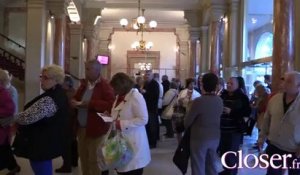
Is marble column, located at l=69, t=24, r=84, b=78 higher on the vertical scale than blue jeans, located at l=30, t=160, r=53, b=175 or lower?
higher

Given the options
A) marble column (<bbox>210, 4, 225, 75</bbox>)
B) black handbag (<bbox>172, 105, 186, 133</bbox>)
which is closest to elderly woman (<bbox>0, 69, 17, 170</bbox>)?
black handbag (<bbox>172, 105, 186, 133</bbox>)

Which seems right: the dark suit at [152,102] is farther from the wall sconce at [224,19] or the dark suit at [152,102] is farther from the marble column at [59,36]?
the wall sconce at [224,19]

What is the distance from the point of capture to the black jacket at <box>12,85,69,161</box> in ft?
12.5

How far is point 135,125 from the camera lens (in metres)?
4.07

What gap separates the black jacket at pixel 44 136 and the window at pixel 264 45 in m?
7.89

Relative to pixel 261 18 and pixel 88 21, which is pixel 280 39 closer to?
pixel 261 18

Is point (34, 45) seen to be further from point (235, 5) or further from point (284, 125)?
point (284, 125)

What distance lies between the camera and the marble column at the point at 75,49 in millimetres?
17453

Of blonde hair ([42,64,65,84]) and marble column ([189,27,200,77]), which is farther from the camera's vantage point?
marble column ([189,27,200,77])

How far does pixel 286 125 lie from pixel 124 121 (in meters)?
1.39

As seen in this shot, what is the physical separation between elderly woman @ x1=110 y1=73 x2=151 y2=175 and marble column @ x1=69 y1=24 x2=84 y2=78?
13.4 metres

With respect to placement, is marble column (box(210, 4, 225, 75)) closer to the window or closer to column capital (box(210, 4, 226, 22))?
column capital (box(210, 4, 226, 22))

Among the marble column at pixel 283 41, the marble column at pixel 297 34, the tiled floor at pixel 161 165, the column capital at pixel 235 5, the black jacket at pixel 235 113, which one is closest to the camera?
the black jacket at pixel 235 113

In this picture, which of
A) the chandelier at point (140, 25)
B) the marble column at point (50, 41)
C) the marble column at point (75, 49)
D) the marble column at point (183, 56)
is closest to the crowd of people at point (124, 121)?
the marble column at point (50, 41)
